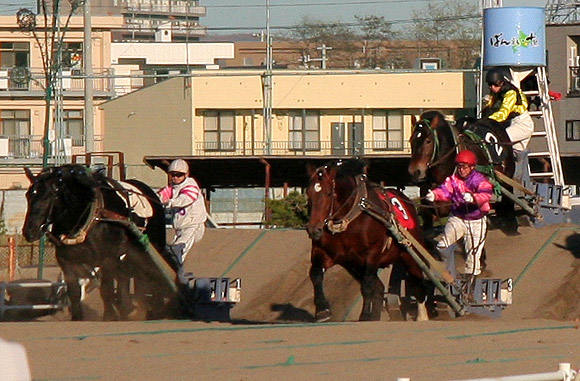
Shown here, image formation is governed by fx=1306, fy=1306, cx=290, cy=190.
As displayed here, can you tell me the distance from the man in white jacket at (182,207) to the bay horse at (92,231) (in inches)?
14.9

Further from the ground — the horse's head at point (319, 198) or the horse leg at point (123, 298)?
the horse's head at point (319, 198)

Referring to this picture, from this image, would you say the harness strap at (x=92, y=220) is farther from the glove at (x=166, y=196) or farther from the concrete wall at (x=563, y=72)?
the concrete wall at (x=563, y=72)

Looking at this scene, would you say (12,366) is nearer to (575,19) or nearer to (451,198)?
(451,198)

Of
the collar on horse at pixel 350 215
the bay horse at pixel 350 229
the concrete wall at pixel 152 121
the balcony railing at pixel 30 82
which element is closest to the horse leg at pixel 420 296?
the bay horse at pixel 350 229

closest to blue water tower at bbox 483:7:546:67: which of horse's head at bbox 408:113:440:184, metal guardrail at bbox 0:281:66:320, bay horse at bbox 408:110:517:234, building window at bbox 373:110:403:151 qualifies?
bay horse at bbox 408:110:517:234

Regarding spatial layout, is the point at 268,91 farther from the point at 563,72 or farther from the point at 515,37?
the point at 515,37

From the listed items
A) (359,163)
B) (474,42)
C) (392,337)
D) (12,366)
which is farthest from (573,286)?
(474,42)

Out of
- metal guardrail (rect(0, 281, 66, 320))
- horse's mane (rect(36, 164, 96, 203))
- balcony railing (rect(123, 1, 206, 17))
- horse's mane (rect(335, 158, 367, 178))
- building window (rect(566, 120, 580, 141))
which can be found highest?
balcony railing (rect(123, 1, 206, 17))

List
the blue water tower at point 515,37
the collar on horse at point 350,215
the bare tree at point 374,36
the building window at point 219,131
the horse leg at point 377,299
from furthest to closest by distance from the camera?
the bare tree at point 374,36 → the building window at point 219,131 → the blue water tower at point 515,37 → the horse leg at point 377,299 → the collar on horse at point 350,215

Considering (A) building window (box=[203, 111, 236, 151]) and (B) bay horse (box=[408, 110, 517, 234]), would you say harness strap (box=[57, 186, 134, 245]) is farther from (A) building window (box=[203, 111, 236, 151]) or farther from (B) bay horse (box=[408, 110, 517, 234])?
(A) building window (box=[203, 111, 236, 151])

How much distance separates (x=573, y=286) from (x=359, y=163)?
421 cm

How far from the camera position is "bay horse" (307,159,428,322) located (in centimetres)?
1311

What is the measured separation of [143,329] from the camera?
486 inches

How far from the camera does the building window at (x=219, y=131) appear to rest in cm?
5466
